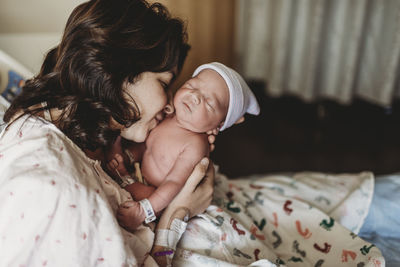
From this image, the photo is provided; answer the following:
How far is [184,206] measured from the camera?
42.8 inches

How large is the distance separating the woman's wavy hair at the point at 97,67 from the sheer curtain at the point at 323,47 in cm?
231

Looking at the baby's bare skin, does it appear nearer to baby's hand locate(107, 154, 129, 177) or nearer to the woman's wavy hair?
baby's hand locate(107, 154, 129, 177)

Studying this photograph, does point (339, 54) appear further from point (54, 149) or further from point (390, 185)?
point (54, 149)

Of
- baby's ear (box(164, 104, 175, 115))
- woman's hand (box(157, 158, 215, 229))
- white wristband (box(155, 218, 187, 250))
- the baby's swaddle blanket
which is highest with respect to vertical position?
baby's ear (box(164, 104, 175, 115))

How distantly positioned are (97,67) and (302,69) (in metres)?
2.60

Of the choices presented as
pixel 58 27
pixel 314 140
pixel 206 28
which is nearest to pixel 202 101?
pixel 58 27

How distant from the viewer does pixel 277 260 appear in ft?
3.74

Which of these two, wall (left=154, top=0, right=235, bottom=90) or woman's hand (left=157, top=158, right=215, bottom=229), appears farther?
wall (left=154, top=0, right=235, bottom=90)

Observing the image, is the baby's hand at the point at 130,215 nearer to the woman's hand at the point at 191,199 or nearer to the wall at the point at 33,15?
the woman's hand at the point at 191,199

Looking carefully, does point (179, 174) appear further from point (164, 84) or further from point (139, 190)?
point (164, 84)

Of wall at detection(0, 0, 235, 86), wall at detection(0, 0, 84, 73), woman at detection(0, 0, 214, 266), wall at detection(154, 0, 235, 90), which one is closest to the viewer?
woman at detection(0, 0, 214, 266)

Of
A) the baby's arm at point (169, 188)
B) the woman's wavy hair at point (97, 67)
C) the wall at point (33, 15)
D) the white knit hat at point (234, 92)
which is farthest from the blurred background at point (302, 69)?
the woman's wavy hair at point (97, 67)

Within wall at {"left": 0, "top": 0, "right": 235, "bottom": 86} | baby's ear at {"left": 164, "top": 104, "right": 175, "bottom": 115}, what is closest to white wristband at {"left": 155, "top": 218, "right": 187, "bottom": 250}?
baby's ear at {"left": 164, "top": 104, "right": 175, "bottom": 115}

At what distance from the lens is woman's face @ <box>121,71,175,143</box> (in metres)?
1.06
